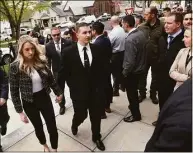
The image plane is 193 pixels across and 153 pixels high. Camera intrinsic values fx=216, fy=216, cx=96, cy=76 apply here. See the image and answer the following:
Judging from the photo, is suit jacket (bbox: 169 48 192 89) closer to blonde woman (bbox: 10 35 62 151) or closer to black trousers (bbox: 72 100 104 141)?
black trousers (bbox: 72 100 104 141)

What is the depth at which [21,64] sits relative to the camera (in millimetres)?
2885

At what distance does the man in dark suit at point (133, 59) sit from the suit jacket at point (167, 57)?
361 mm

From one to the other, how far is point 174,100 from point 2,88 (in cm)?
298

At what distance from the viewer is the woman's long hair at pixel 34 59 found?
9.51 ft

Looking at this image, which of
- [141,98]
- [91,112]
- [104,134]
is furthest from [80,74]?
[141,98]

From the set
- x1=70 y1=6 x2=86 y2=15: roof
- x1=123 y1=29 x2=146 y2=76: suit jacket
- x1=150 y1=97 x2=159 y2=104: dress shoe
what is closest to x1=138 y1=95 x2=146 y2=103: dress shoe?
x1=150 y1=97 x2=159 y2=104: dress shoe

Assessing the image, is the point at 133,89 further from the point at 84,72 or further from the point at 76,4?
the point at 76,4

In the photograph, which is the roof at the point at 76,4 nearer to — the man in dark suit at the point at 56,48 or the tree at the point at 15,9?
the tree at the point at 15,9

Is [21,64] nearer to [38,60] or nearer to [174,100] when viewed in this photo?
[38,60]

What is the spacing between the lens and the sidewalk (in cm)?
357

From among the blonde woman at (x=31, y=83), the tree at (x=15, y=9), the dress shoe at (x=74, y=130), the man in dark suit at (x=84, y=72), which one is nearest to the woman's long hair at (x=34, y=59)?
the blonde woman at (x=31, y=83)

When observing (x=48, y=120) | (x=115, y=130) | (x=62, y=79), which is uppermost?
(x=62, y=79)

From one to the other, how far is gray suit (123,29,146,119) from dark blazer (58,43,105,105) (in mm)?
653

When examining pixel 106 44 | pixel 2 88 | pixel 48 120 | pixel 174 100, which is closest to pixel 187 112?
pixel 174 100
